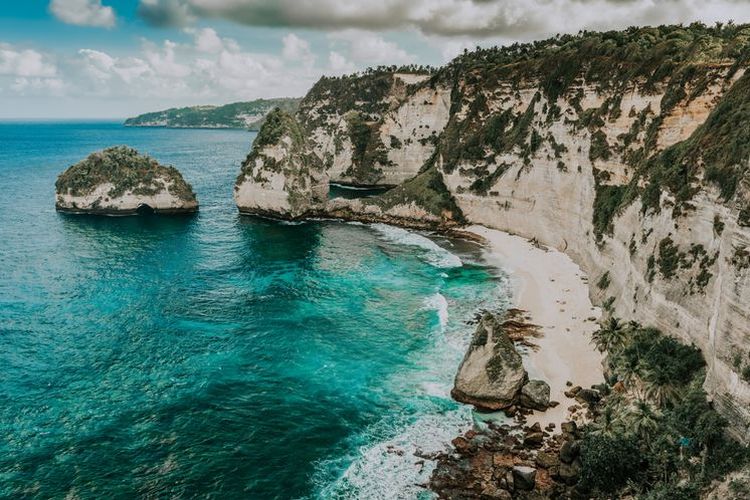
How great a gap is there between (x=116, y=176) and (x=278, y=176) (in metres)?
34.1

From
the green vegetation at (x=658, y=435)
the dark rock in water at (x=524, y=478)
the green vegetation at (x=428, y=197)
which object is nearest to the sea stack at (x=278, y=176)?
the green vegetation at (x=428, y=197)

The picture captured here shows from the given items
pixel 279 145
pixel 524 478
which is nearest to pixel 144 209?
pixel 279 145

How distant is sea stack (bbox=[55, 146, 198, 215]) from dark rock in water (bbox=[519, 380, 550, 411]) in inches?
3417

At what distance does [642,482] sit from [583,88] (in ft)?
198

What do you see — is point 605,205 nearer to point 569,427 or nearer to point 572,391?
point 572,391

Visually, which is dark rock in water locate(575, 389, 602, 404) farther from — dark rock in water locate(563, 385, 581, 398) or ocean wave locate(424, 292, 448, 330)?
ocean wave locate(424, 292, 448, 330)

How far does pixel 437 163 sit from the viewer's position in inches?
4050

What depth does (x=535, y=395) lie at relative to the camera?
38.6 m

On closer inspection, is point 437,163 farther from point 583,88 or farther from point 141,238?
point 141,238

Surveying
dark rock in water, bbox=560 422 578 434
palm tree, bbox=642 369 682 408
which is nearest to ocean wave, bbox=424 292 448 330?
dark rock in water, bbox=560 422 578 434

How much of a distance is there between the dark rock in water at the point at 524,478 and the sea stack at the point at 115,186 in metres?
92.4

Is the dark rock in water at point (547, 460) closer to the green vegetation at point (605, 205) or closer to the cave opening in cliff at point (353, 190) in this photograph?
the green vegetation at point (605, 205)

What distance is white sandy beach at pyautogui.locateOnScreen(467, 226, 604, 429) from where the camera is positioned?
4216 centimetres

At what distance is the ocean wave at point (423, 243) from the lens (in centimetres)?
7412
